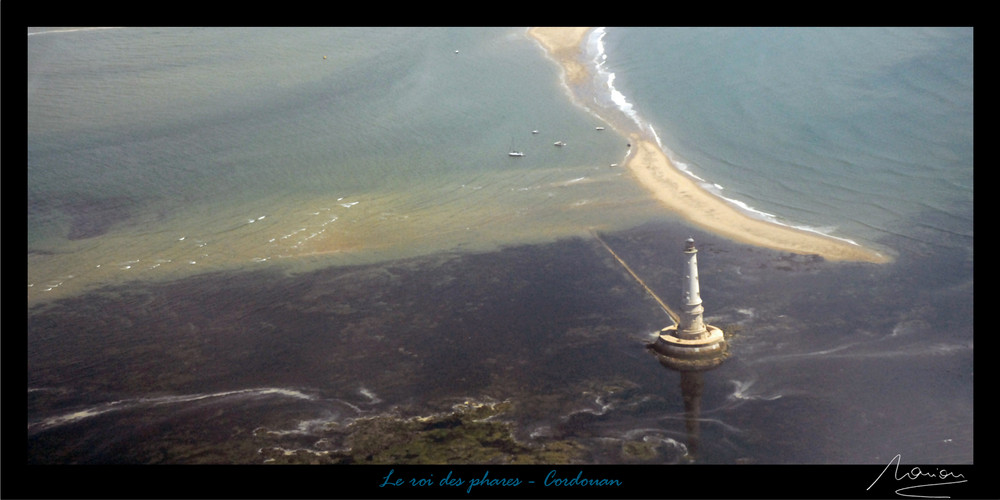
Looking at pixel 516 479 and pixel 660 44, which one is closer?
pixel 516 479

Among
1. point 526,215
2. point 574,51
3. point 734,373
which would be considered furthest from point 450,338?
point 574,51

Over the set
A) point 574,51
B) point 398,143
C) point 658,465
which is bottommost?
point 658,465

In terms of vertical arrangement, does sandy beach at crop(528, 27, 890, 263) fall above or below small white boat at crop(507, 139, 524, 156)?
below

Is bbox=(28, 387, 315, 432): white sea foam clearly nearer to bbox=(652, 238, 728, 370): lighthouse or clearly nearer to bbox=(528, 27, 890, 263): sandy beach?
bbox=(652, 238, 728, 370): lighthouse

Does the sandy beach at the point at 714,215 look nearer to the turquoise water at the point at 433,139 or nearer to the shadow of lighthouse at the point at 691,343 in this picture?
the turquoise water at the point at 433,139

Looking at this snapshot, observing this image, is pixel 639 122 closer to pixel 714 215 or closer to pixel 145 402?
pixel 714 215
